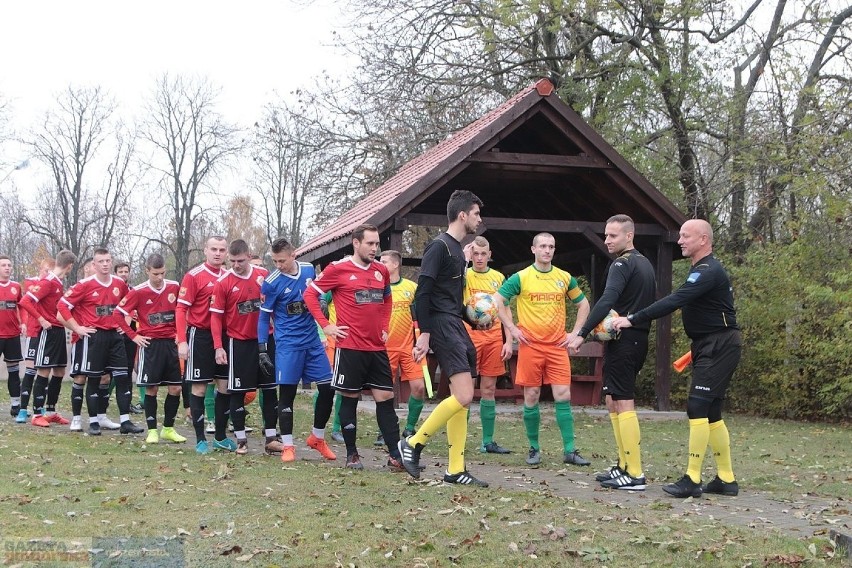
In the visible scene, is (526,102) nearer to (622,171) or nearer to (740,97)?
(622,171)

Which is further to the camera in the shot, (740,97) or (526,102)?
(740,97)

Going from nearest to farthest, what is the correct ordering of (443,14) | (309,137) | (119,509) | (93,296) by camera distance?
(119,509), (93,296), (443,14), (309,137)

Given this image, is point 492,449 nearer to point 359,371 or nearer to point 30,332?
point 359,371

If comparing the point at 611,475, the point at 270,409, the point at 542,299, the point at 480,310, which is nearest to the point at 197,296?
the point at 270,409

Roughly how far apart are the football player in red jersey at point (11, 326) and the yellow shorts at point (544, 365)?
802 cm

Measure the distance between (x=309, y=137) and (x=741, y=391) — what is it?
15.0 meters

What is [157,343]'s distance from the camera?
34.9ft

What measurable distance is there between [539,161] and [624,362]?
7.36m

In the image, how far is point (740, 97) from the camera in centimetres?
2039

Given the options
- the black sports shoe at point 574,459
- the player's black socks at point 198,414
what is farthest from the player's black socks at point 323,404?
the black sports shoe at point 574,459

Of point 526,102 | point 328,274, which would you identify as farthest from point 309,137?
point 328,274

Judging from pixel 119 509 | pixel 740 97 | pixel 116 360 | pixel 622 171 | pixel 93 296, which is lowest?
pixel 119 509

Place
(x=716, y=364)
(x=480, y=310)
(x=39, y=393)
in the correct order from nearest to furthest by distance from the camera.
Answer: (x=716, y=364) → (x=480, y=310) → (x=39, y=393)

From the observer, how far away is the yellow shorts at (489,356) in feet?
34.6
